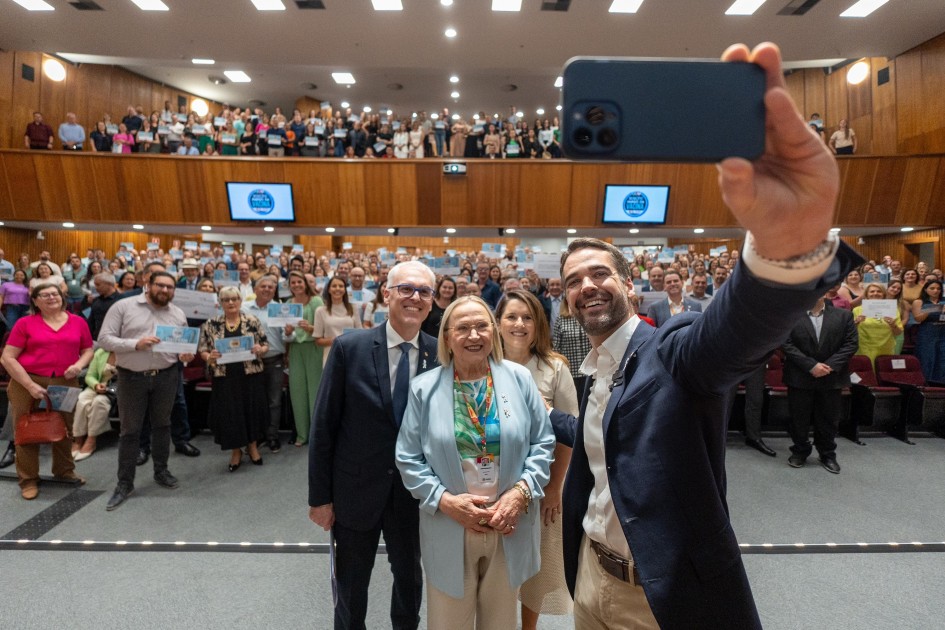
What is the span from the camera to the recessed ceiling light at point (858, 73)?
1335cm

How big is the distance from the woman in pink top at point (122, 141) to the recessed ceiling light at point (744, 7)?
14.2 m

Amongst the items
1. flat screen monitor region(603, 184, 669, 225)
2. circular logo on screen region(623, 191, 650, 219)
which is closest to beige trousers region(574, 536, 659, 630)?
flat screen monitor region(603, 184, 669, 225)

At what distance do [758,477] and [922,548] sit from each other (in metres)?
1.21

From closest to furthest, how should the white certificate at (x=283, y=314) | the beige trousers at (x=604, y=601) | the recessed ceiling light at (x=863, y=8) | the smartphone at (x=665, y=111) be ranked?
the smartphone at (x=665, y=111), the beige trousers at (x=604, y=601), the white certificate at (x=283, y=314), the recessed ceiling light at (x=863, y=8)

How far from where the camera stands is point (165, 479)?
156 inches

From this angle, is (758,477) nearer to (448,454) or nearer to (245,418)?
(448,454)

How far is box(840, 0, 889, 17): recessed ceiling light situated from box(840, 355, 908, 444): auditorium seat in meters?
8.72

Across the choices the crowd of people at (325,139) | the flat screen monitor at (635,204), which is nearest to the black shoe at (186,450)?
the crowd of people at (325,139)

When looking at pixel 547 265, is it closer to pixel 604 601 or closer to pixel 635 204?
pixel 604 601

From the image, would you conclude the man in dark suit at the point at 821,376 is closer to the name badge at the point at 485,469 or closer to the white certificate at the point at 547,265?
the white certificate at the point at 547,265

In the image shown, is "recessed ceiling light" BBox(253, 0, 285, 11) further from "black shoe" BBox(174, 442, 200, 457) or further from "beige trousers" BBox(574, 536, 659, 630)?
"beige trousers" BBox(574, 536, 659, 630)

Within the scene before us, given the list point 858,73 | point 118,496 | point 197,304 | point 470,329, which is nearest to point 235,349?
point 197,304

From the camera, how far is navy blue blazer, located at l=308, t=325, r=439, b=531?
1986 millimetres

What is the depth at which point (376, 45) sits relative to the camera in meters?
11.9
